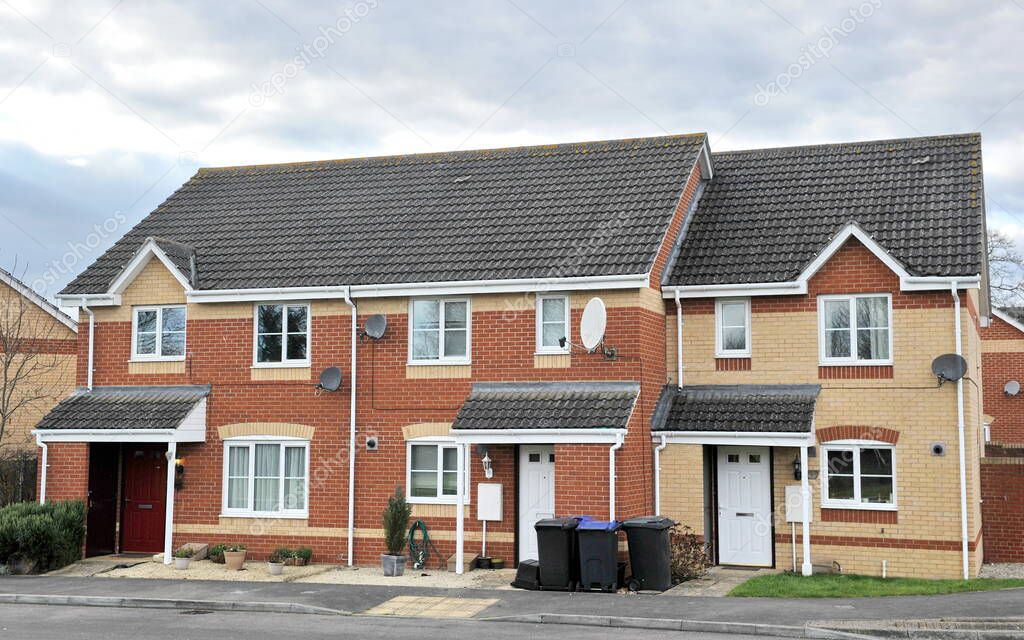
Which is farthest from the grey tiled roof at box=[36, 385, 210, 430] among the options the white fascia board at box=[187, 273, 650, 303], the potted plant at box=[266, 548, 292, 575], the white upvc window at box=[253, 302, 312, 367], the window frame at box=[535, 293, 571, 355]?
the window frame at box=[535, 293, 571, 355]

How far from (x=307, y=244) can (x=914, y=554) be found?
42.6ft

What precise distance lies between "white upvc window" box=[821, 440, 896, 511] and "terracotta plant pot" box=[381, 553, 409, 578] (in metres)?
7.51

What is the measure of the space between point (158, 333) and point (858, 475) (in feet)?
45.1

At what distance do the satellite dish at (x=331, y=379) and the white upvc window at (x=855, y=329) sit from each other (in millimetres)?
8860

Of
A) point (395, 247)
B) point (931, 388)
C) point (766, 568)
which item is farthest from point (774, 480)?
point (395, 247)

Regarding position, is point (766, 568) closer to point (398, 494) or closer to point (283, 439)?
point (398, 494)

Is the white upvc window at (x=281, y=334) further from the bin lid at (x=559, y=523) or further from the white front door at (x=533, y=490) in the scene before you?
the bin lid at (x=559, y=523)

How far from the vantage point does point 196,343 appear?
2241 centimetres

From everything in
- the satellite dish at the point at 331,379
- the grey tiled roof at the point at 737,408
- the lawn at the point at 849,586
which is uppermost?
the satellite dish at the point at 331,379

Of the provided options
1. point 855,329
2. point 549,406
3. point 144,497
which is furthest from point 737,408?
point 144,497

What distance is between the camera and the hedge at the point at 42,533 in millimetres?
20312

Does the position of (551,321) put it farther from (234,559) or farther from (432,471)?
(234,559)

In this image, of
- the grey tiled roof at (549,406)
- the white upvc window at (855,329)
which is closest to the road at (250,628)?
the grey tiled roof at (549,406)

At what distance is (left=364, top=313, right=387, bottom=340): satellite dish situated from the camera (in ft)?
68.6
